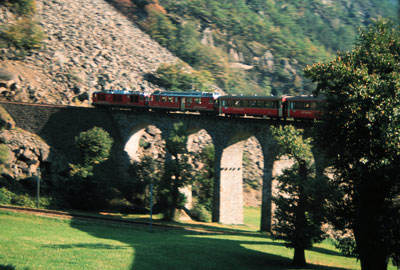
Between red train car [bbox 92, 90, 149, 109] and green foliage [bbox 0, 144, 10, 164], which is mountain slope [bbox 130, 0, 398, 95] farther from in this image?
green foliage [bbox 0, 144, 10, 164]

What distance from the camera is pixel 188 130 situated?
202 ft

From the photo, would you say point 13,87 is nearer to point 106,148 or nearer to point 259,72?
point 106,148

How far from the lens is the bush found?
5912 cm

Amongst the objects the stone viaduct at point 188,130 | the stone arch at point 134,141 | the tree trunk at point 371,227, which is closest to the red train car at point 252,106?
the stone viaduct at point 188,130

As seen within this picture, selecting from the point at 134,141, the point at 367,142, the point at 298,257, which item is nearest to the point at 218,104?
the point at 134,141

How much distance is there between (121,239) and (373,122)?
2481 centimetres

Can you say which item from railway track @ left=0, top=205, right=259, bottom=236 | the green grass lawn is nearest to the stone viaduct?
railway track @ left=0, top=205, right=259, bottom=236

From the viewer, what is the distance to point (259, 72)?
404 feet

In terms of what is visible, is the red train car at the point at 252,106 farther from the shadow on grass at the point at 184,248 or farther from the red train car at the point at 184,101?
the shadow on grass at the point at 184,248

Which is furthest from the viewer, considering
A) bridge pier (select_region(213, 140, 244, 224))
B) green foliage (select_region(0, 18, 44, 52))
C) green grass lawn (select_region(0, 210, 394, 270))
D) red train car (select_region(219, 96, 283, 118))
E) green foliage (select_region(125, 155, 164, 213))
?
green foliage (select_region(0, 18, 44, 52))

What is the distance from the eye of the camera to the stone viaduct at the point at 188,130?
51.3m

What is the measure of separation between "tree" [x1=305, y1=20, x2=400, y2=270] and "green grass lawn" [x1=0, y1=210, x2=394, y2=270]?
→ 9.08m

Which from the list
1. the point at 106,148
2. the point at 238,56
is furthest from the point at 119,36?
the point at 106,148

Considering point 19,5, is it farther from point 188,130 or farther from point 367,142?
point 367,142
